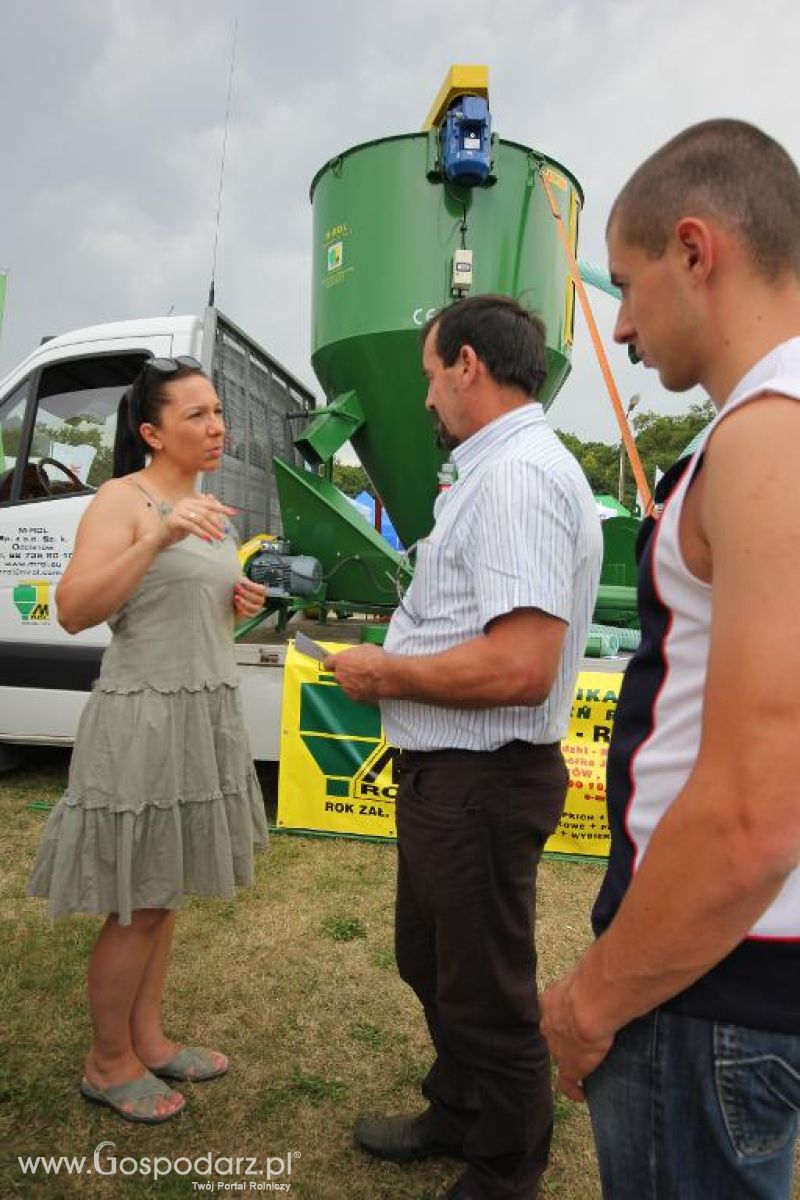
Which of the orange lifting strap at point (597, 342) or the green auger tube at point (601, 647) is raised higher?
the orange lifting strap at point (597, 342)

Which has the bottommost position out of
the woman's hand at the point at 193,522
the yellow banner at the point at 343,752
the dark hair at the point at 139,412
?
the yellow banner at the point at 343,752

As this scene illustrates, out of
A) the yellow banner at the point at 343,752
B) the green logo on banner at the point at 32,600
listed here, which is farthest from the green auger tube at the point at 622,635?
the green logo on banner at the point at 32,600

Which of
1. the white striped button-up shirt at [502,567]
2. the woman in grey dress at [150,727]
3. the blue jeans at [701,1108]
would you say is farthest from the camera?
the woman in grey dress at [150,727]

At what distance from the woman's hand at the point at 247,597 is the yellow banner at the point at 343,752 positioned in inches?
70.3

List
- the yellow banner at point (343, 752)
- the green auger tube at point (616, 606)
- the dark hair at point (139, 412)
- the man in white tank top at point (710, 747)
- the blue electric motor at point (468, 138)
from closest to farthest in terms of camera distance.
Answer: the man in white tank top at point (710, 747) → the dark hair at point (139, 412) → the blue electric motor at point (468, 138) → the yellow banner at point (343, 752) → the green auger tube at point (616, 606)

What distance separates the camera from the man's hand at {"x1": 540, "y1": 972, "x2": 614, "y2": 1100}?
80 centimetres

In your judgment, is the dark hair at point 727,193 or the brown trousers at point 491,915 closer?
the dark hair at point 727,193

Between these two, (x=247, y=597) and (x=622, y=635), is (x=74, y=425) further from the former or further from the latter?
(x=622, y=635)

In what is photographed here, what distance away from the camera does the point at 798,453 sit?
64cm

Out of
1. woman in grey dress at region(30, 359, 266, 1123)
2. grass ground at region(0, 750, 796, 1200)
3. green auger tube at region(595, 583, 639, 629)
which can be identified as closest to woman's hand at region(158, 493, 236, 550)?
woman in grey dress at region(30, 359, 266, 1123)

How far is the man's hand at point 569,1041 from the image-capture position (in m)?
0.80

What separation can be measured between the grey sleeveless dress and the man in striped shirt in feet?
1.82

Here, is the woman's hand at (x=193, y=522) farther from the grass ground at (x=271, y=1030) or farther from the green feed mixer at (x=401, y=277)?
the green feed mixer at (x=401, y=277)

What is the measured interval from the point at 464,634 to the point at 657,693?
0.70 metres
